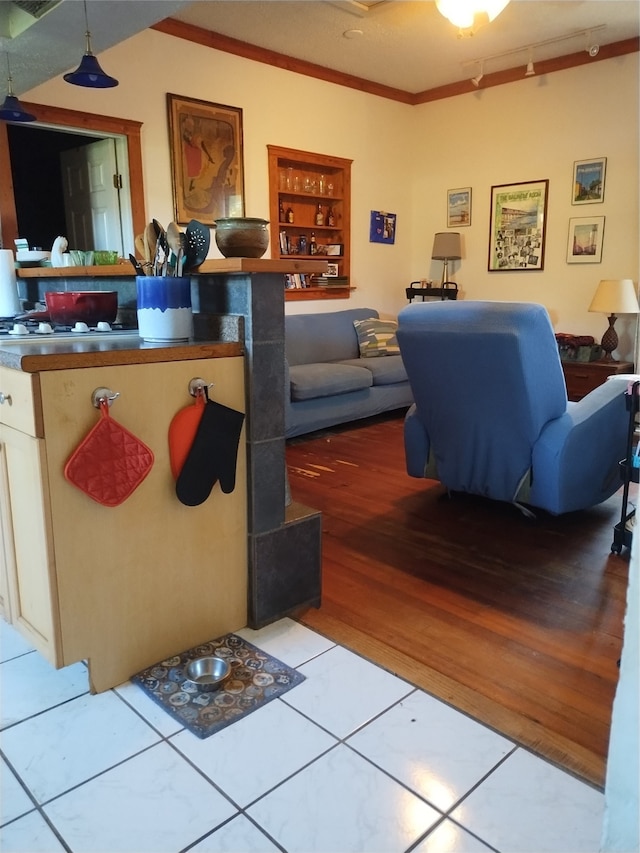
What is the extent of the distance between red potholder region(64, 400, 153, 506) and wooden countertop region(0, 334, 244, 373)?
4.7 inches

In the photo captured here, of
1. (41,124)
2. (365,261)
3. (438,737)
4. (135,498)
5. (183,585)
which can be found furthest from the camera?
(365,261)

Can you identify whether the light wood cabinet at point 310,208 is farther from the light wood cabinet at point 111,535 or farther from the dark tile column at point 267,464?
the light wood cabinet at point 111,535

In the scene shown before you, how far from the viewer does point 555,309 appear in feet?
18.5

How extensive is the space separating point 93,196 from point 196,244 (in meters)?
3.32

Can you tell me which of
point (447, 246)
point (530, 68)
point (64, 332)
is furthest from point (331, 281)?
point (64, 332)

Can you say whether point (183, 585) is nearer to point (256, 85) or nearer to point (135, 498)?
point (135, 498)

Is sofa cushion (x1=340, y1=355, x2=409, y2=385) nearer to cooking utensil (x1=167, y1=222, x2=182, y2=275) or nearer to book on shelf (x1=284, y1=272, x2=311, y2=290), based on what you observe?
book on shelf (x1=284, y1=272, x2=311, y2=290)

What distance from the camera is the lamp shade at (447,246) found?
19.8ft

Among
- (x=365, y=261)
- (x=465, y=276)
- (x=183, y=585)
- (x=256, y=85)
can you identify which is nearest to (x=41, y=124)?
(x=256, y=85)

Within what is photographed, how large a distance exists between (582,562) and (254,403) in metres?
1.47

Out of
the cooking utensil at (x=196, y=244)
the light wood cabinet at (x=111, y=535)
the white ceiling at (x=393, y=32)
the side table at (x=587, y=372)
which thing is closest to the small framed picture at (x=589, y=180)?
the white ceiling at (x=393, y=32)

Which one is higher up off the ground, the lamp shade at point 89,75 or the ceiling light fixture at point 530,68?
the ceiling light fixture at point 530,68

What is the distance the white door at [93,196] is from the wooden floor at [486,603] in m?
2.59

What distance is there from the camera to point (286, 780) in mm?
1387
